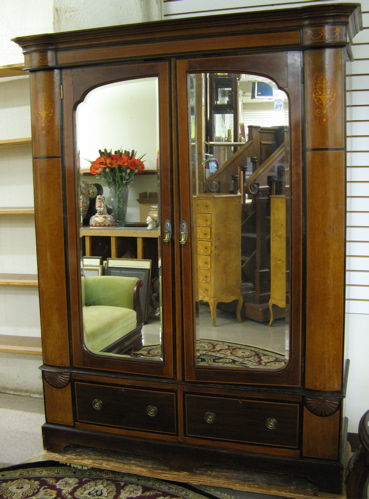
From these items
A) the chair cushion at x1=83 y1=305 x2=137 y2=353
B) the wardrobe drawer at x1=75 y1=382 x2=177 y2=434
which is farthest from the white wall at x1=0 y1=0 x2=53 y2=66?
the wardrobe drawer at x1=75 y1=382 x2=177 y2=434

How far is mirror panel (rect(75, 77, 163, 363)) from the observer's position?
2283mm

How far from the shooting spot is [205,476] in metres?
2.35

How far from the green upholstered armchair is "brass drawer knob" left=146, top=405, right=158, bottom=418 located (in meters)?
0.27

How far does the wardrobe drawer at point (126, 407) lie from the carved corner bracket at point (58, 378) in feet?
0.19

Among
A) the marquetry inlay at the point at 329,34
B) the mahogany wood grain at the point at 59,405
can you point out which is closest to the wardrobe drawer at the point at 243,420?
the mahogany wood grain at the point at 59,405

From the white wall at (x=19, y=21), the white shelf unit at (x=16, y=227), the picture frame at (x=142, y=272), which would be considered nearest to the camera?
the picture frame at (x=142, y=272)

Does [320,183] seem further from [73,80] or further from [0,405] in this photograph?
[0,405]

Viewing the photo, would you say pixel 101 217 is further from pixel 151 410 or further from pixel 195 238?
pixel 151 410

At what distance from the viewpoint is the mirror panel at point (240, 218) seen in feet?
7.03

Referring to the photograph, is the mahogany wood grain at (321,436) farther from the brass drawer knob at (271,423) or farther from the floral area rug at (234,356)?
the floral area rug at (234,356)

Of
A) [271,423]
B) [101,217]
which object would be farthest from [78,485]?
[101,217]

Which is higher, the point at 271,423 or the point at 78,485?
the point at 271,423

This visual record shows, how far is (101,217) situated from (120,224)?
94mm

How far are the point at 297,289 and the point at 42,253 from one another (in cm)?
115
